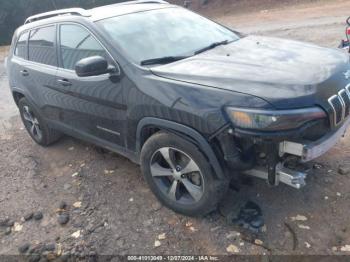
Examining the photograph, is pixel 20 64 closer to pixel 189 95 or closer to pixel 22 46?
pixel 22 46

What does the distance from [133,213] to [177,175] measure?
2.22ft

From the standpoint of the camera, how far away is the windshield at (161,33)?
3674 millimetres

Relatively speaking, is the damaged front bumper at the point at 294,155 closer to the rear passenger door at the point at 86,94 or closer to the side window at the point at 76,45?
the rear passenger door at the point at 86,94

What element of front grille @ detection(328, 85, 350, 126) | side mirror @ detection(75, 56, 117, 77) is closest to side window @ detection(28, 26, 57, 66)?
side mirror @ detection(75, 56, 117, 77)

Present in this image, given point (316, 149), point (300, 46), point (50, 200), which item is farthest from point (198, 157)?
point (50, 200)

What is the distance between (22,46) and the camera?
530 cm

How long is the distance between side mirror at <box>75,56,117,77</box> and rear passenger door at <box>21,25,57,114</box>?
3.70 ft

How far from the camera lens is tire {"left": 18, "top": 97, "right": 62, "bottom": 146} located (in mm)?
5207

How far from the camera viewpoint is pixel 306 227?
128 inches

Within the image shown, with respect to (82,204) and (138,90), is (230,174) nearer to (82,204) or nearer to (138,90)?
(138,90)

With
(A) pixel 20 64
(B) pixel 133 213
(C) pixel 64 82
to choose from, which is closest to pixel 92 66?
(C) pixel 64 82

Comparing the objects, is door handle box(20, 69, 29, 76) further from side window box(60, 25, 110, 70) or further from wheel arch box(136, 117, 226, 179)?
wheel arch box(136, 117, 226, 179)

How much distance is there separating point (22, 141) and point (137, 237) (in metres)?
3.36

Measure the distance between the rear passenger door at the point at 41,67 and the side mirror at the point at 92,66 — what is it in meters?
1.13
